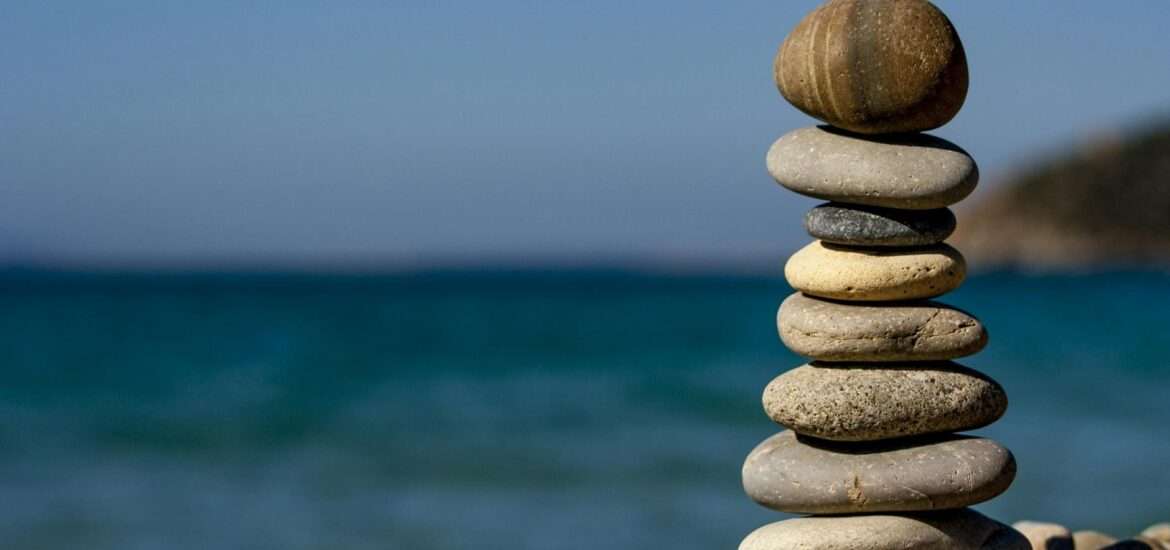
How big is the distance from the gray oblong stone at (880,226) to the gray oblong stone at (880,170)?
0.18ft

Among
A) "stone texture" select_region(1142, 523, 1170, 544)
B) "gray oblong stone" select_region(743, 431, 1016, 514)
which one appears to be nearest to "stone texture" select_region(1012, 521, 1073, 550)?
"stone texture" select_region(1142, 523, 1170, 544)

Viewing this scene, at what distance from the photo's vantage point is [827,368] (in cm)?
639

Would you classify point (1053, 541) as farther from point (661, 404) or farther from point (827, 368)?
point (661, 404)

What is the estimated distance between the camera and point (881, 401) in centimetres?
615

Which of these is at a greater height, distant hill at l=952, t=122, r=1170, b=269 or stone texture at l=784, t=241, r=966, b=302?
distant hill at l=952, t=122, r=1170, b=269

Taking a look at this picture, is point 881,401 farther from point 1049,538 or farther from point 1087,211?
point 1087,211

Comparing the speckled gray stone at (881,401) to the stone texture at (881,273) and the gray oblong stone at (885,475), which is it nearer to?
the gray oblong stone at (885,475)

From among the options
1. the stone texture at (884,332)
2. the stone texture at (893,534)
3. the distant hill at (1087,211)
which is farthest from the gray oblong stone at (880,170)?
the distant hill at (1087,211)

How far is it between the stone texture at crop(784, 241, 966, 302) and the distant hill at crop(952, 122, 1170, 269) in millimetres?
88963

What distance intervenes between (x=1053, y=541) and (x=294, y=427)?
1339cm

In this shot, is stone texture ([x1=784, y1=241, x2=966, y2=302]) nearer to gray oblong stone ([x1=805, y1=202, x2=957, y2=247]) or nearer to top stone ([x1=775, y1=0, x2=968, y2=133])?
gray oblong stone ([x1=805, y1=202, x2=957, y2=247])

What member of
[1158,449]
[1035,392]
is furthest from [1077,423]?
[1035,392]

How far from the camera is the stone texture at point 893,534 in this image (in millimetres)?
6254

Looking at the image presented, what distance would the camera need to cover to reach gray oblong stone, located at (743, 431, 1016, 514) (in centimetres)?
620
